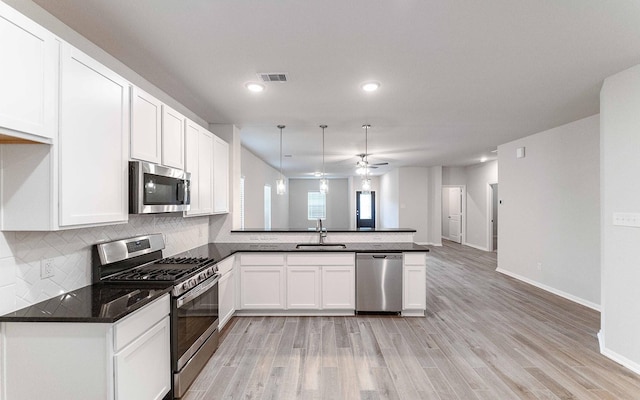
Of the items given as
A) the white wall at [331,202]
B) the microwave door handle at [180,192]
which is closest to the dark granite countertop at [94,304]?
the microwave door handle at [180,192]

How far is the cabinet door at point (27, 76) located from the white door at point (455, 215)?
34.3 ft

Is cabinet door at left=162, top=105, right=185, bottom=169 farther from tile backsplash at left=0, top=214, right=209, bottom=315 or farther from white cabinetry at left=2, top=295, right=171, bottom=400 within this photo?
white cabinetry at left=2, top=295, right=171, bottom=400

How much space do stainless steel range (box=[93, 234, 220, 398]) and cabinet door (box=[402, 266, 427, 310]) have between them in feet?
7.76

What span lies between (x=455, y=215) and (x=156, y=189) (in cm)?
1029

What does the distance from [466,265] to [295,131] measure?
500 centimetres

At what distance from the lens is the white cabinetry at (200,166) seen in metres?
3.04

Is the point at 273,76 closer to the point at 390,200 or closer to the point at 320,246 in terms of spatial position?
the point at 320,246

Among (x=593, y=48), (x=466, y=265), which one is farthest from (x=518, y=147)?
(x=593, y=48)

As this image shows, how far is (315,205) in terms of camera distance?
1300 cm

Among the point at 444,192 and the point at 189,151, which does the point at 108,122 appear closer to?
the point at 189,151

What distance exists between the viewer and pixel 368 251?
3.75 meters

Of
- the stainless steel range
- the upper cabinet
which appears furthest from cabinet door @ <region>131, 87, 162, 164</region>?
the stainless steel range

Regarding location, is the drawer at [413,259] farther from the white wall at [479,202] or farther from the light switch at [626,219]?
the white wall at [479,202]

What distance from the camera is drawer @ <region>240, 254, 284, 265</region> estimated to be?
3.77m
